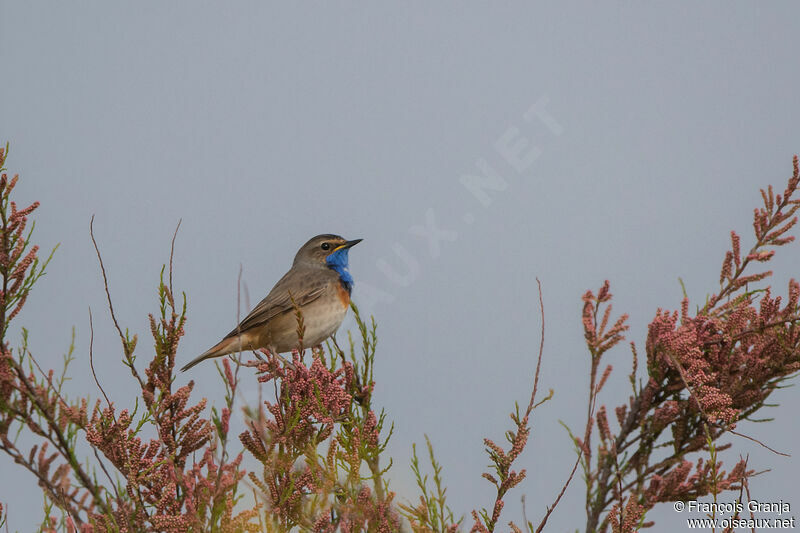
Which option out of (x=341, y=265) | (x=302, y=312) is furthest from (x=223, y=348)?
(x=341, y=265)

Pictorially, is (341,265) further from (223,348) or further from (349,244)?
(223,348)

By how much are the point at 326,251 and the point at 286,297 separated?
1.35 m

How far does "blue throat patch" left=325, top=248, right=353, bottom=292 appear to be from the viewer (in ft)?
38.7

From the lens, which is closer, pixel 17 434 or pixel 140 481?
pixel 140 481

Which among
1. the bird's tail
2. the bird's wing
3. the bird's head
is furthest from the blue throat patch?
the bird's tail

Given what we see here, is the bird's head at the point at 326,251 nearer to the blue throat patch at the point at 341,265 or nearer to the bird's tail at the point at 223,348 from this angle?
the blue throat patch at the point at 341,265

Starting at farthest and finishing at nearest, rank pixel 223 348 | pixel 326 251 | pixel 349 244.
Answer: pixel 326 251, pixel 349 244, pixel 223 348

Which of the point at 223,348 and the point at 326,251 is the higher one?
the point at 326,251

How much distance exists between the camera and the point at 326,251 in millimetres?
12289

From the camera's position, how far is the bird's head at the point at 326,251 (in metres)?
12.0

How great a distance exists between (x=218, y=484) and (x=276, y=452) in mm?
761

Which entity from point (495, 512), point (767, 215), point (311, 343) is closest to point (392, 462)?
point (495, 512)

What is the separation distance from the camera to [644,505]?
5.56m

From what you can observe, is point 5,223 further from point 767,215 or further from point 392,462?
point 767,215
